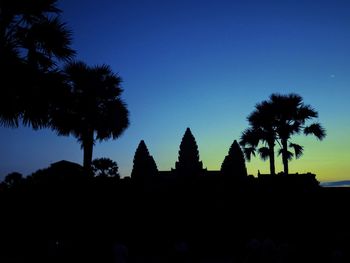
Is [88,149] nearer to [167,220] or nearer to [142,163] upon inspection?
[167,220]

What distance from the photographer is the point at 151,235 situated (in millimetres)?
16781

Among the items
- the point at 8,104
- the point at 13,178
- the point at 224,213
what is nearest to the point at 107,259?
the point at 224,213

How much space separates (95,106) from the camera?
22.1m

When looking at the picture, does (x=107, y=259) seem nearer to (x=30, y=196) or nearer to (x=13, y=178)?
(x=30, y=196)

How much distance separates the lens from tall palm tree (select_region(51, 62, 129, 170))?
70.9ft

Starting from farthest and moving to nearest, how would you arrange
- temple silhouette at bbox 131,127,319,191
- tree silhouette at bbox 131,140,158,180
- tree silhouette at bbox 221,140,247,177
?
tree silhouette at bbox 221,140,247,177 < tree silhouette at bbox 131,140,158,180 < temple silhouette at bbox 131,127,319,191

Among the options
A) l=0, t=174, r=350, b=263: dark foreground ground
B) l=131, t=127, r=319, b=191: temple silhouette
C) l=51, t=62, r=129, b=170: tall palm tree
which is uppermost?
l=51, t=62, r=129, b=170: tall palm tree

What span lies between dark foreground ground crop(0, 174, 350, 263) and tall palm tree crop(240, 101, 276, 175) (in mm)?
11902

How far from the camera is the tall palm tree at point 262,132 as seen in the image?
28750 millimetres

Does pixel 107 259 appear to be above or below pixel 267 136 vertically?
below

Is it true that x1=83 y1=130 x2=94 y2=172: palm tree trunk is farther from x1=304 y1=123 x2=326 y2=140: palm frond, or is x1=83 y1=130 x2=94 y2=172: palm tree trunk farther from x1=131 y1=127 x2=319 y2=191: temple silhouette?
x1=304 y1=123 x2=326 y2=140: palm frond

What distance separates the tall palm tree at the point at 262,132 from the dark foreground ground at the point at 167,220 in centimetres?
1190

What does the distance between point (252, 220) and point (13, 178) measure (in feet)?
180

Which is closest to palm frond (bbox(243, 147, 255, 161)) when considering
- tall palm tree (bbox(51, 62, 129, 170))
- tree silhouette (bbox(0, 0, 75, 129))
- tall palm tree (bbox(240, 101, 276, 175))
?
tall palm tree (bbox(240, 101, 276, 175))
